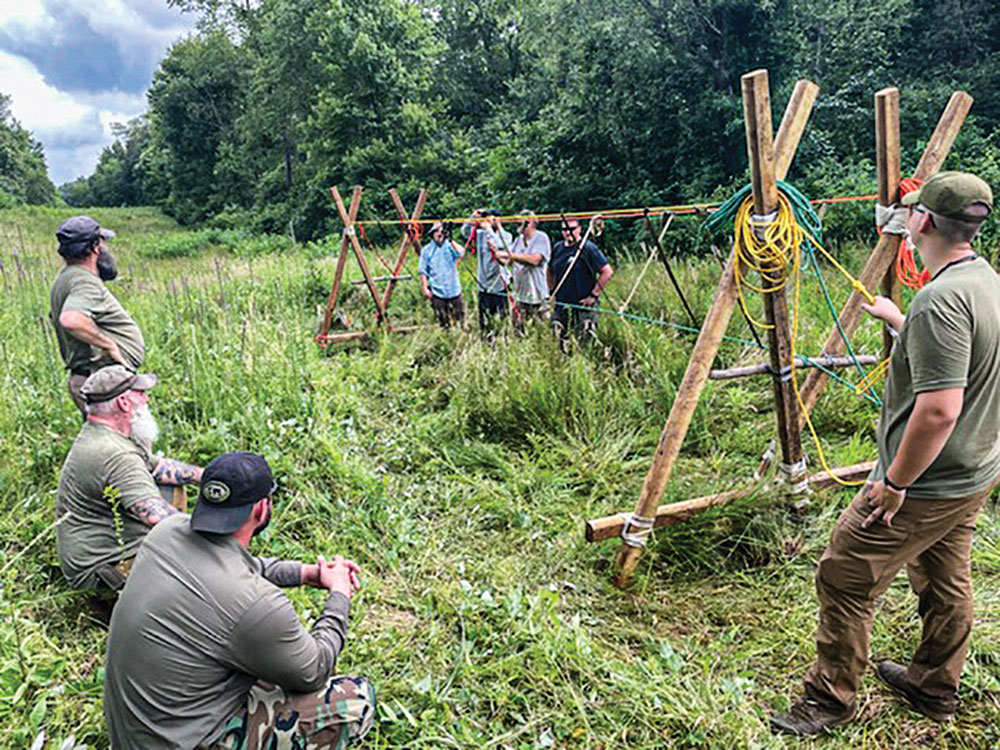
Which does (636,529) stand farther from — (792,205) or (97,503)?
(97,503)

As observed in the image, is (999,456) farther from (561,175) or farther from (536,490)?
(561,175)

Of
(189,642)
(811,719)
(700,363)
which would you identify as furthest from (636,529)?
(189,642)

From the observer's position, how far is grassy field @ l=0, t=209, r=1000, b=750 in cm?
235

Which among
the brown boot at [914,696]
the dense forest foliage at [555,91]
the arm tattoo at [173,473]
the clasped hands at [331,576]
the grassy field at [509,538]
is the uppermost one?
the dense forest foliage at [555,91]

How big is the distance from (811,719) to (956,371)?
1366mm

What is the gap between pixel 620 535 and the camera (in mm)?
3008

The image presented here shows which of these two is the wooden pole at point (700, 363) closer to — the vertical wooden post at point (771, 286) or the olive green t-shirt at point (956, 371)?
the vertical wooden post at point (771, 286)

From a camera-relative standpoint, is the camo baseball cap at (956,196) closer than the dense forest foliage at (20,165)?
Yes

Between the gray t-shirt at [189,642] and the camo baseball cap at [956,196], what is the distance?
2362mm

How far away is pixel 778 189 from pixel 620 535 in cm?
173

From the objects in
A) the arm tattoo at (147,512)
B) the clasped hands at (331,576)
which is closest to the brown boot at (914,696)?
the clasped hands at (331,576)

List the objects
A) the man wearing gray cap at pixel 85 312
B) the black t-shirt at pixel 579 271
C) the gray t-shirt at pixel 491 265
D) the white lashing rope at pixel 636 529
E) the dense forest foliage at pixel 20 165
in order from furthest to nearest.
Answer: the dense forest foliage at pixel 20 165, the gray t-shirt at pixel 491 265, the black t-shirt at pixel 579 271, the man wearing gray cap at pixel 85 312, the white lashing rope at pixel 636 529

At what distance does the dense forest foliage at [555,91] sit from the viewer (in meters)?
11.5

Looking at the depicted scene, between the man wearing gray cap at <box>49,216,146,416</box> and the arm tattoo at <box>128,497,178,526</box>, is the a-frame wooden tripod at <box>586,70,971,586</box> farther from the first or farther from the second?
the man wearing gray cap at <box>49,216,146,416</box>
